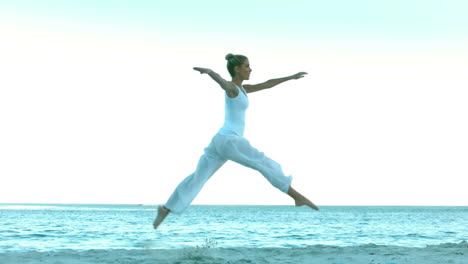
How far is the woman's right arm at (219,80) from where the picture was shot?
6.32 m

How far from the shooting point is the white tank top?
6.61 meters

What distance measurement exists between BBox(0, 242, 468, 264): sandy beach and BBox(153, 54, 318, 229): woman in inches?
74.1

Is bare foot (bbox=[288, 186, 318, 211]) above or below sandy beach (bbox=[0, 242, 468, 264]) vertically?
above

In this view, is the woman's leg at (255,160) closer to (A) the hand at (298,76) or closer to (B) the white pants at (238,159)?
(B) the white pants at (238,159)

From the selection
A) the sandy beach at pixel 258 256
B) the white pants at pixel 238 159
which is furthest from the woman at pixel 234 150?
the sandy beach at pixel 258 256

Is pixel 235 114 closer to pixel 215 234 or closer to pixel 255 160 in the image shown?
pixel 255 160

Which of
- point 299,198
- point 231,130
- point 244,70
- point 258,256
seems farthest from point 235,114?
point 258,256

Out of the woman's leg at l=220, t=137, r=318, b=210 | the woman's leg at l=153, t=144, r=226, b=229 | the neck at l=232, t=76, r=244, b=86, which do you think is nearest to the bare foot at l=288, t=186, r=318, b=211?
the woman's leg at l=220, t=137, r=318, b=210

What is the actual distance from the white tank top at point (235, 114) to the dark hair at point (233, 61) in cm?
27

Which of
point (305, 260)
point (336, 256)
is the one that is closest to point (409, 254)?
point (336, 256)

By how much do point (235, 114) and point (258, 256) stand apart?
3.73 meters

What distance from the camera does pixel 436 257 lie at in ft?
30.3

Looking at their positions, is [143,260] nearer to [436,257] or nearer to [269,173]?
[269,173]

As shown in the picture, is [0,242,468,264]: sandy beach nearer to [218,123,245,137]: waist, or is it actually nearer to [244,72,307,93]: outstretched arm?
[218,123,245,137]: waist
